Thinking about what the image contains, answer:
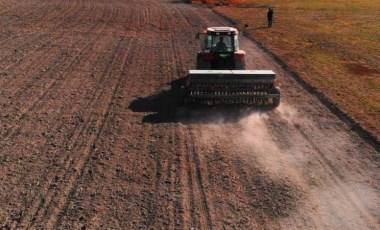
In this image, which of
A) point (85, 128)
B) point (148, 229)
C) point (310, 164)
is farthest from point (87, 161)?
point (310, 164)

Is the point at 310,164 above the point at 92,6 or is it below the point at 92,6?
below

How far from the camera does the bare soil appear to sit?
8.59 meters

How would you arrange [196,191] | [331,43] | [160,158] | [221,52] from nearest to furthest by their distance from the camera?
[196,191] → [160,158] → [221,52] → [331,43]

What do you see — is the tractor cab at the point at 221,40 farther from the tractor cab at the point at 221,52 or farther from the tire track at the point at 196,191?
the tire track at the point at 196,191

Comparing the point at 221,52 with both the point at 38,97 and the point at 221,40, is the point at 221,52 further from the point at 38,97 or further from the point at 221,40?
the point at 38,97

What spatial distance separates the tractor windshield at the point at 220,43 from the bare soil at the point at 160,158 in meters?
2.29

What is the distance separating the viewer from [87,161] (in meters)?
10.6

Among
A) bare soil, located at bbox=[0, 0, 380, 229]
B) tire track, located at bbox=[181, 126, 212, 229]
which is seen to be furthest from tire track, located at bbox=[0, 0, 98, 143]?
tire track, located at bbox=[181, 126, 212, 229]

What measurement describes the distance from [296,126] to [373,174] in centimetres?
332

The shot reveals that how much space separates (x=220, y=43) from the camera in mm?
16094

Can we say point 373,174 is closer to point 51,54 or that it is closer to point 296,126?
point 296,126

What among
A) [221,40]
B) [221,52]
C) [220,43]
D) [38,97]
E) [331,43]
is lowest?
[38,97]

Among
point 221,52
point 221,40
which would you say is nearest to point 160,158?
point 221,52

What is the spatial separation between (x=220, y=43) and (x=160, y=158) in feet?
22.2
